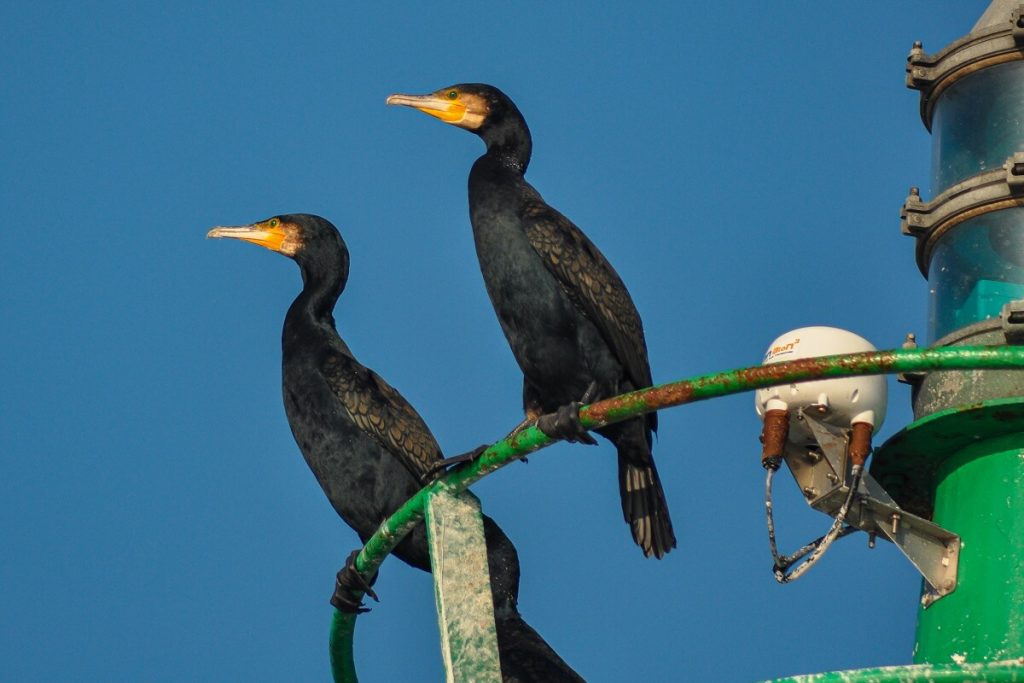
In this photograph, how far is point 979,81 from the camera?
12.2m

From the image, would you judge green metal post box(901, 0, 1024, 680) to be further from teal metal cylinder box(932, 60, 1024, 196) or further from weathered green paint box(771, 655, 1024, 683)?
weathered green paint box(771, 655, 1024, 683)

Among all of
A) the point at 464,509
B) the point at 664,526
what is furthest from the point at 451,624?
the point at 664,526

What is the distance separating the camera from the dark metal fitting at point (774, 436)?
9.40m

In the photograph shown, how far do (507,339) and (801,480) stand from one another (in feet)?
8.69

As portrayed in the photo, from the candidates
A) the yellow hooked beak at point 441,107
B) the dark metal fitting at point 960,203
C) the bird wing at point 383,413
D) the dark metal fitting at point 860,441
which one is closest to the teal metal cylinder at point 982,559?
the dark metal fitting at point 860,441

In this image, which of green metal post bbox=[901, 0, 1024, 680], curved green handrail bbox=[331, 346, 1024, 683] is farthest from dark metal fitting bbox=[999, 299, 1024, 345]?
curved green handrail bbox=[331, 346, 1024, 683]

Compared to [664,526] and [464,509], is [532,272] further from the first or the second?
[464,509]

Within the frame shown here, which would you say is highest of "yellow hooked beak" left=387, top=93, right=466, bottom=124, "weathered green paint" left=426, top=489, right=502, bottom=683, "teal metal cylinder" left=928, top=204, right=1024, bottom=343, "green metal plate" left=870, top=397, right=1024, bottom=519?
"yellow hooked beak" left=387, top=93, right=466, bottom=124

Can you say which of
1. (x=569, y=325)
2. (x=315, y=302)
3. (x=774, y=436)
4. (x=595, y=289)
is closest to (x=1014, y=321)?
(x=774, y=436)

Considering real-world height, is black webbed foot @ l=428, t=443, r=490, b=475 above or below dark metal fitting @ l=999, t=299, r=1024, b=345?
below

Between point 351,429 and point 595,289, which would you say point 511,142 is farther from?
point 351,429

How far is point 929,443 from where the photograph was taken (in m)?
10.7

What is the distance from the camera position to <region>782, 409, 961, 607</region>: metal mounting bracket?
9930 mm

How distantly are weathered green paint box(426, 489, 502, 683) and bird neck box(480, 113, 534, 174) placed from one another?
16.2 ft
